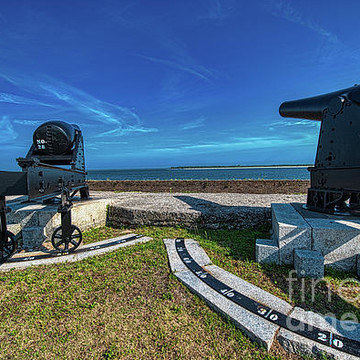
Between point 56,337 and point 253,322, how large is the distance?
6.79 ft

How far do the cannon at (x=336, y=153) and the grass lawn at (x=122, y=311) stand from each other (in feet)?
6.00

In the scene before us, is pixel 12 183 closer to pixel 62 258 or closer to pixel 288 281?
pixel 62 258

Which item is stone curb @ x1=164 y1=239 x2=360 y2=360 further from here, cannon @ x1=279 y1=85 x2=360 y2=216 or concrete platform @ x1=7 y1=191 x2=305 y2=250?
concrete platform @ x1=7 y1=191 x2=305 y2=250

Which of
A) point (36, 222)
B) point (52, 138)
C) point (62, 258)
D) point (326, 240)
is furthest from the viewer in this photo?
point (52, 138)

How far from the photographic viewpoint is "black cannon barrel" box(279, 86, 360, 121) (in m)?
5.19

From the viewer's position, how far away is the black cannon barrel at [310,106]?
5190mm

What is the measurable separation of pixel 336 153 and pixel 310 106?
154 cm

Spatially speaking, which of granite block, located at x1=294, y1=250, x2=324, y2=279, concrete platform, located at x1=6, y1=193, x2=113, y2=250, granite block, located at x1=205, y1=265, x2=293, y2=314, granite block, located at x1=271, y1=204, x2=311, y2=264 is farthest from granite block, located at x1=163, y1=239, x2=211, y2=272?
concrete platform, located at x1=6, y1=193, x2=113, y2=250

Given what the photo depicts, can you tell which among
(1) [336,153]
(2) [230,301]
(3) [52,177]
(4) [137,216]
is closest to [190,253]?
(2) [230,301]

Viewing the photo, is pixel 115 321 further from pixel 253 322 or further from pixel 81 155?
pixel 81 155

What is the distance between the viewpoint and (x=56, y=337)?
8.26ft

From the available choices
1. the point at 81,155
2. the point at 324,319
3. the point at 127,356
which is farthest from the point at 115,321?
the point at 81,155

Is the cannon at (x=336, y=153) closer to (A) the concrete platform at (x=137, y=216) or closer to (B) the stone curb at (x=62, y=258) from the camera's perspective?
(A) the concrete platform at (x=137, y=216)

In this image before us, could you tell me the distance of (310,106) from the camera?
5.78 metres
